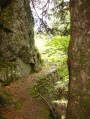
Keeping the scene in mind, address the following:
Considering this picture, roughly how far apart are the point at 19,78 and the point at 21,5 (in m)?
4.68

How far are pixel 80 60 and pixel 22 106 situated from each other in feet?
17.4

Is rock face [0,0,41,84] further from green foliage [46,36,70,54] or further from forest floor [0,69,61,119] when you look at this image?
green foliage [46,36,70,54]

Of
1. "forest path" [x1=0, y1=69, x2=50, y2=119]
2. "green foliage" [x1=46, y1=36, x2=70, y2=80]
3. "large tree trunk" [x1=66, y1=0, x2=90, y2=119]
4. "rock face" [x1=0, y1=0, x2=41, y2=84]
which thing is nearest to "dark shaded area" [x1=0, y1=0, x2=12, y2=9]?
"rock face" [x1=0, y1=0, x2=41, y2=84]

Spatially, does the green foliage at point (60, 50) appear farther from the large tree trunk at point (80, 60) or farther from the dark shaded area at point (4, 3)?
the dark shaded area at point (4, 3)

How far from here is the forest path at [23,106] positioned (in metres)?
9.20

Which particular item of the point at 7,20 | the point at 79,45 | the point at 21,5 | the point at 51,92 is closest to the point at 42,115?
the point at 51,92

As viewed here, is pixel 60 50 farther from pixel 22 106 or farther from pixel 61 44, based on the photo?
pixel 22 106

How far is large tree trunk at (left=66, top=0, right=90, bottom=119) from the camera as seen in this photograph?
539 centimetres

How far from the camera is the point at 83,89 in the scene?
545 centimetres

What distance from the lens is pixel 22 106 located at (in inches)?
398

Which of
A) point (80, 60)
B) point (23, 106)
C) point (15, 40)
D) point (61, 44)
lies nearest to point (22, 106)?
point (23, 106)

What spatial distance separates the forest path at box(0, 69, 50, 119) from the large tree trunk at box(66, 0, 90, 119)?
12.4ft

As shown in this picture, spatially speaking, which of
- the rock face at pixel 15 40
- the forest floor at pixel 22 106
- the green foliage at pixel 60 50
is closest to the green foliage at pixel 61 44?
the green foliage at pixel 60 50

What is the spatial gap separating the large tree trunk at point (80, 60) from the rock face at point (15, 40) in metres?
7.58
